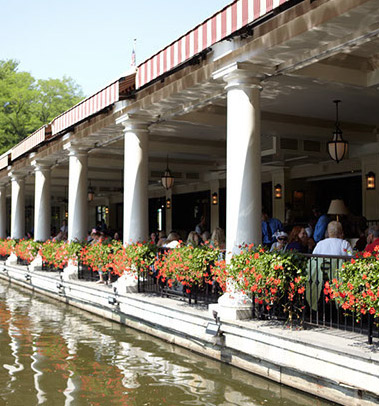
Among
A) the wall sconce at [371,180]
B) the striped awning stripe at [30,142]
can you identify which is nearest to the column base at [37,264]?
the striped awning stripe at [30,142]

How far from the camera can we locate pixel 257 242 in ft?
26.8

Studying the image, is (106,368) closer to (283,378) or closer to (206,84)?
(283,378)

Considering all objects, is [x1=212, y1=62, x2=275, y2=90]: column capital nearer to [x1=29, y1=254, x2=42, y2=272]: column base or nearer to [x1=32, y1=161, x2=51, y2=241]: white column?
[x1=29, y1=254, x2=42, y2=272]: column base

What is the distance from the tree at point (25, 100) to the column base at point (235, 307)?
38.7m

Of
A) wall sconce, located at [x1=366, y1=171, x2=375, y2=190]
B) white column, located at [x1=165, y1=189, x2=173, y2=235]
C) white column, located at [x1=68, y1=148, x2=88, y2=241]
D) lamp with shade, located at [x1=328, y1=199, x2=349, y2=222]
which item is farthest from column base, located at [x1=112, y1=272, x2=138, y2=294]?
white column, located at [x1=165, y1=189, x2=173, y2=235]

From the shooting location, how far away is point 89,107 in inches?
495

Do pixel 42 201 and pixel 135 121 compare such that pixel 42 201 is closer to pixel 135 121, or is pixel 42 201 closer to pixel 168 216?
pixel 135 121

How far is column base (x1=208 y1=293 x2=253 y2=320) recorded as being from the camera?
771 cm

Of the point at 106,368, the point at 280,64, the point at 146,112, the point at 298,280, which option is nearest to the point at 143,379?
the point at 106,368

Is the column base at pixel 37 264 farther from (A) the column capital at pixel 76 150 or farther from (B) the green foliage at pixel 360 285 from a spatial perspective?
(B) the green foliage at pixel 360 285

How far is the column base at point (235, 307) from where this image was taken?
7707 mm

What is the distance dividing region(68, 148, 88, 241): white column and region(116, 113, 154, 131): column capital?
3523 millimetres

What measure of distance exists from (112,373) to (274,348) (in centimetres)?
200

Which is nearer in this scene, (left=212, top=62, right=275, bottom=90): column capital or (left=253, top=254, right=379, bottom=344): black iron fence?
(left=253, top=254, right=379, bottom=344): black iron fence
